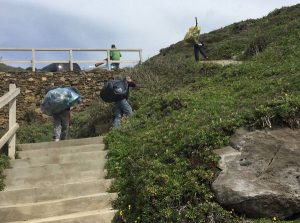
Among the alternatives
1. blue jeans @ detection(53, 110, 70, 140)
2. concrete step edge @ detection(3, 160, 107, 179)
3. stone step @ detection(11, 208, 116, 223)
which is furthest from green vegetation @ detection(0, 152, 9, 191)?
blue jeans @ detection(53, 110, 70, 140)

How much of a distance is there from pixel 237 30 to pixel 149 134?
61.9 feet

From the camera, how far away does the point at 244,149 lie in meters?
6.62

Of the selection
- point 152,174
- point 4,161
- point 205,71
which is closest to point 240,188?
point 152,174

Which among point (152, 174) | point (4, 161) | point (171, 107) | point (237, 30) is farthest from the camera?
point (237, 30)

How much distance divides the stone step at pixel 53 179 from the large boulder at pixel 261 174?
2.31 m

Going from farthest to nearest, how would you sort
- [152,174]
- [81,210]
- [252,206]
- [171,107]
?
1. [171,107]
2. [81,210]
3. [152,174]
4. [252,206]

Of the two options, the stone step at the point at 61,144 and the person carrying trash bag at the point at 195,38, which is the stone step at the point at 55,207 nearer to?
the stone step at the point at 61,144

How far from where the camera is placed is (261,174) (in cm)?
618

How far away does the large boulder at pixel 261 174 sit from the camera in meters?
5.85

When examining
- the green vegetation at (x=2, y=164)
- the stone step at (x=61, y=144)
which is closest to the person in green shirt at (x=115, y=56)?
the stone step at (x=61, y=144)

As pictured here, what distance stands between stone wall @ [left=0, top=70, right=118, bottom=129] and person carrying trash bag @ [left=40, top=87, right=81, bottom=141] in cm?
729

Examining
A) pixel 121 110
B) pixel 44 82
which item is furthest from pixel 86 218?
pixel 44 82

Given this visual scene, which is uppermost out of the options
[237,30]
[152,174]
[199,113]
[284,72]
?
[237,30]

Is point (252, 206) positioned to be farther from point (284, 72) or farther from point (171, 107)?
point (284, 72)
